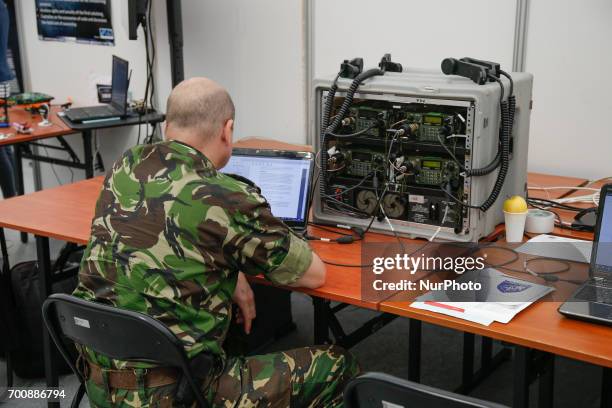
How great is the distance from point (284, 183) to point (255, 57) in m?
1.83

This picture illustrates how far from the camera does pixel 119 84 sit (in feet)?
14.0

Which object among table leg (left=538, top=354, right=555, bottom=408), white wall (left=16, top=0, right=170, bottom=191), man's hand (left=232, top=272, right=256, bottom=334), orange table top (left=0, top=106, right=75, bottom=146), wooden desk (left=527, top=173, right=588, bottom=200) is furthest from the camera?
white wall (left=16, top=0, right=170, bottom=191)

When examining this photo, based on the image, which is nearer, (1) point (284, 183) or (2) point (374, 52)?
(1) point (284, 183)

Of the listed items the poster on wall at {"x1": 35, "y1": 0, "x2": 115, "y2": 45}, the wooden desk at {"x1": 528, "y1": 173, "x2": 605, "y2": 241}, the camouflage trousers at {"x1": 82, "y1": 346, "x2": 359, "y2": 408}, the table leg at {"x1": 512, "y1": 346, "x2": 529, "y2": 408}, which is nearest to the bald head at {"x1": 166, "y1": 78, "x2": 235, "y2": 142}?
the camouflage trousers at {"x1": 82, "y1": 346, "x2": 359, "y2": 408}

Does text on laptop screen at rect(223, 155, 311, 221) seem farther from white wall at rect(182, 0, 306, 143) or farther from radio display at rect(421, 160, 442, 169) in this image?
white wall at rect(182, 0, 306, 143)

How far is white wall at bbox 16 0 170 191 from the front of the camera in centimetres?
445

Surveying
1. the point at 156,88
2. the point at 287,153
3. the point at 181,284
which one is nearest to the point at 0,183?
the point at 156,88

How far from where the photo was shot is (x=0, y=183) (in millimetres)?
4410

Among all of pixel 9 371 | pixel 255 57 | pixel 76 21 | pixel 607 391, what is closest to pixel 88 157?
pixel 255 57

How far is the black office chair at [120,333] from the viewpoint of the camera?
1.60 m

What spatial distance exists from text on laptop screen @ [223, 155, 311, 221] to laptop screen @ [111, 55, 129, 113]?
82.8 inches

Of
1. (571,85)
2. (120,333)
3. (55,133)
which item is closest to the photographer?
(120,333)

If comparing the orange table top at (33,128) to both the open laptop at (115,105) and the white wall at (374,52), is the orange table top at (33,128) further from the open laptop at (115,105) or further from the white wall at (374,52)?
the white wall at (374,52)

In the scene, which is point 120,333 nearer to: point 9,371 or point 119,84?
point 9,371
